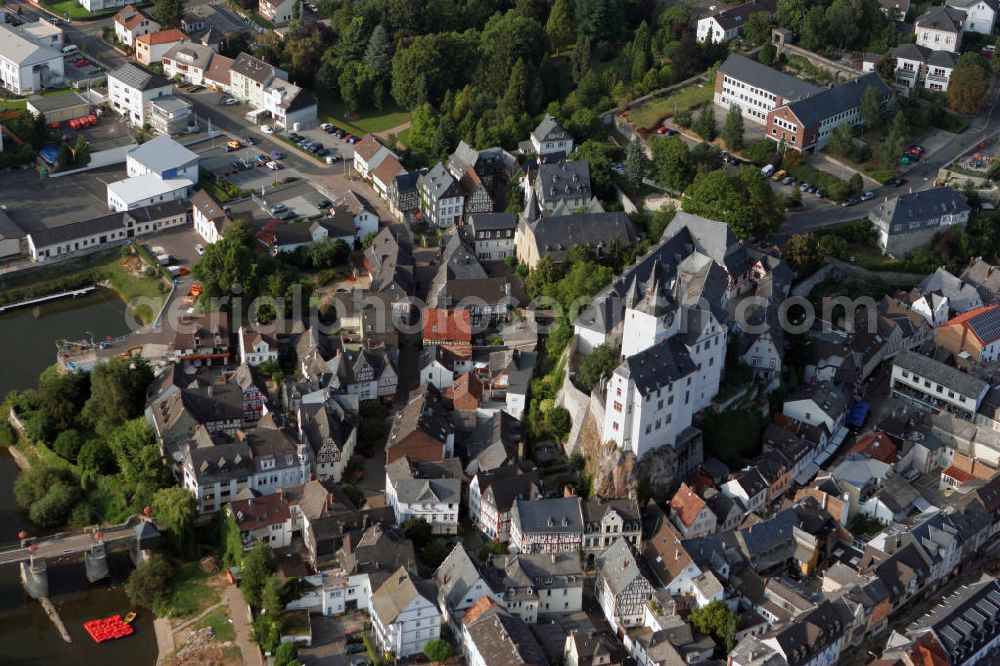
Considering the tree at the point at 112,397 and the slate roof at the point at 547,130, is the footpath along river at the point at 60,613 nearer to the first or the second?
the tree at the point at 112,397

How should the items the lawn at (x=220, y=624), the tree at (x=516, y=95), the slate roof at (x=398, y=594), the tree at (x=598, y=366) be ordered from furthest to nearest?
the tree at (x=516, y=95) < the tree at (x=598, y=366) < the lawn at (x=220, y=624) < the slate roof at (x=398, y=594)

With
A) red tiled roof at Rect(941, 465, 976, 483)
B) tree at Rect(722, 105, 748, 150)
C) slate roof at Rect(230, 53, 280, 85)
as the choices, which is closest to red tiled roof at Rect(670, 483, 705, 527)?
red tiled roof at Rect(941, 465, 976, 483)

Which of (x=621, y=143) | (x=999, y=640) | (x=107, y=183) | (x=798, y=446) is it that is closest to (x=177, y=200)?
(x=107, y=183)

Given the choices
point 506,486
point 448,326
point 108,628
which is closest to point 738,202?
point 448,326

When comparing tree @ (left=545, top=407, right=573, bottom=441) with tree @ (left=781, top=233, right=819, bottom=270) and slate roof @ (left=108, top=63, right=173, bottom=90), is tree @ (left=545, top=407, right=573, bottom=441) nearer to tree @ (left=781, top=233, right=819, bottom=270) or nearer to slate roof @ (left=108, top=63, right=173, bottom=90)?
tree @ (left=781, top=233, right=819, bottom=270)

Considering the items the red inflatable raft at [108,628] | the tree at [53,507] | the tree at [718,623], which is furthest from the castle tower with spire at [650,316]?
the tree at [53,507]

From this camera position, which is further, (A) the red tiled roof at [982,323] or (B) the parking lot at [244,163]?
(B) the parking lot at [244,163]

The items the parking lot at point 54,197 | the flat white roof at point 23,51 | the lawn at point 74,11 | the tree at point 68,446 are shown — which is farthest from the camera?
the lawn at point 74,11
